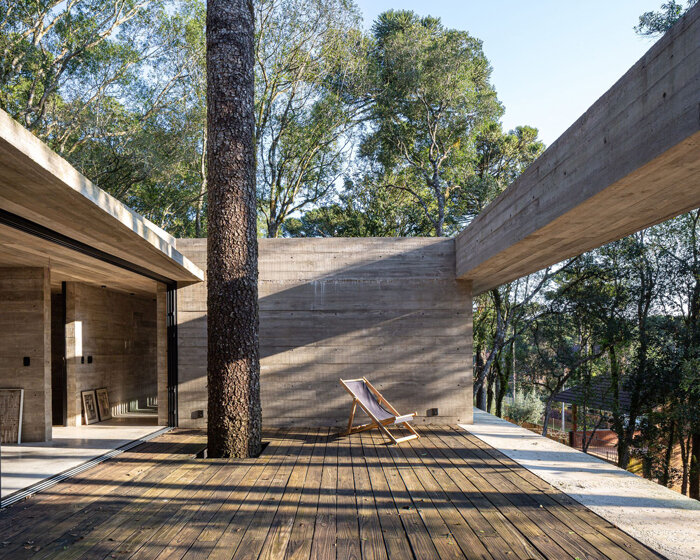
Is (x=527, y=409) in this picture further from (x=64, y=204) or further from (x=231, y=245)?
(x=64, y=204)

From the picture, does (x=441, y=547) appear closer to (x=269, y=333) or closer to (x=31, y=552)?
(x=31, y=552)

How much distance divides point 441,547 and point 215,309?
2.91m

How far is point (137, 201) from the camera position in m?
14.7

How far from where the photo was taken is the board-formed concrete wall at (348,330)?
20.6ft

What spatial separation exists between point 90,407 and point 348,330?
13.4ft

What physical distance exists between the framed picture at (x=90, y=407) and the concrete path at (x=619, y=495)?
5.57m

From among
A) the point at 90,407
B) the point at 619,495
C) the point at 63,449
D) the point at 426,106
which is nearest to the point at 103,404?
the point at 90,407

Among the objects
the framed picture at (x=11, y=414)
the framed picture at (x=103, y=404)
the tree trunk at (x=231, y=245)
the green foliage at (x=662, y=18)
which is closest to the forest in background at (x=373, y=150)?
the green foliage at (x=662, y=18)

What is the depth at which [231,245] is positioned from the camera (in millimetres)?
4648

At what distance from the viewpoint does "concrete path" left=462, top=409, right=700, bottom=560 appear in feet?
8.78

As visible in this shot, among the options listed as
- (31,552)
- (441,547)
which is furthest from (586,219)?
(31,552)

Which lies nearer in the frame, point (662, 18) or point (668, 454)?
point (662, 18)

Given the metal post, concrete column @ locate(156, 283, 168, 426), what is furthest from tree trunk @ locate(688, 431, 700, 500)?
concrete column @ locate(156, 283, 168, 426)

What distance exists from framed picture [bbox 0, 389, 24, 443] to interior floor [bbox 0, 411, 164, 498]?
17 centimetres
